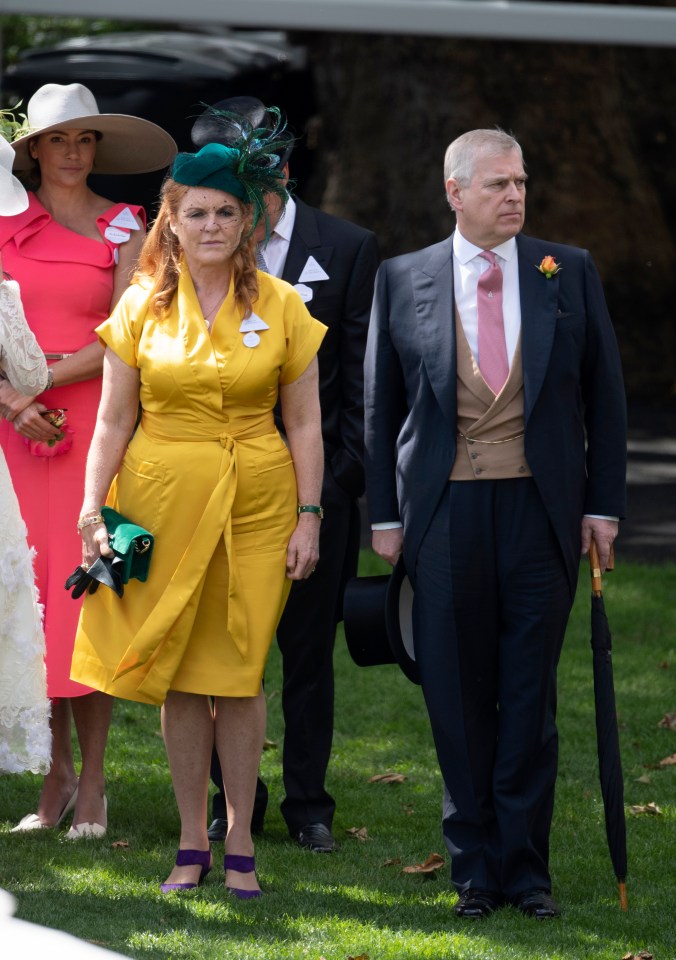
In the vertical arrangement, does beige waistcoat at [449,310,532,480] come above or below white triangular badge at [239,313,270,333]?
below

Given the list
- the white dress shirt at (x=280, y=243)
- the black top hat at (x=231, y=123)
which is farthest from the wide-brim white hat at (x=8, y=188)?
the white dress shirt at (x=280, y=243)

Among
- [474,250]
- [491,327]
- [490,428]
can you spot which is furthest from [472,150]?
A: [490,428]

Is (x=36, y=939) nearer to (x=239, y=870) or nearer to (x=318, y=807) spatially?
(x=239, y=870)

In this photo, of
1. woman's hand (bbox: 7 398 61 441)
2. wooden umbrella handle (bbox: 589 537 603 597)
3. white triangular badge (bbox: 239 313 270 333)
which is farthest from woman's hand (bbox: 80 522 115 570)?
wooden umbrella handle (bbox: 589 537 603 597)

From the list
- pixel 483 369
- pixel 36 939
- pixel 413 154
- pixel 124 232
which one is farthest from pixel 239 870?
pixel 413 154

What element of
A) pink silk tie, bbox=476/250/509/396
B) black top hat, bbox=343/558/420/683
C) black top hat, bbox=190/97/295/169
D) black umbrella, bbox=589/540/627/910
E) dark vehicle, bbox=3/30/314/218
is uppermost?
dark vehicle, bbox=3/30/314/218

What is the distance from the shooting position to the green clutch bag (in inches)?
177

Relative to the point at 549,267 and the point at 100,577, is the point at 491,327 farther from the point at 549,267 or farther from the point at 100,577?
the point at 100,577

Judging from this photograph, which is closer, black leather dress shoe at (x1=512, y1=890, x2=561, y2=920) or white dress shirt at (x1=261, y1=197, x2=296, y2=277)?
black leather dress shoe at (x1=512, y1=890, x2=561, y2=920)

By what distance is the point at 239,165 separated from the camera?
4562 millimetres

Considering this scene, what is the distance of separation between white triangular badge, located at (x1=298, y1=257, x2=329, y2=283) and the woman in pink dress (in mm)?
622

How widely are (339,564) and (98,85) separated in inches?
437

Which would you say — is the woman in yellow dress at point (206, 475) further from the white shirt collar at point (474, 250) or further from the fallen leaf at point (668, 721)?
the fallen leaf at point (668, 721)

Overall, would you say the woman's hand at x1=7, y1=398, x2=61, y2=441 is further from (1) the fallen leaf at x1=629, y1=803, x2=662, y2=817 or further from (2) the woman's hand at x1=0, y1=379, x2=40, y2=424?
(1) the fallen leaf at x1=629, y1=803, x2=662, y2=817
